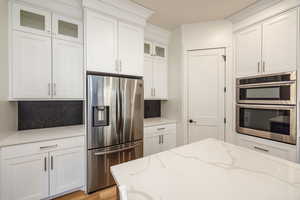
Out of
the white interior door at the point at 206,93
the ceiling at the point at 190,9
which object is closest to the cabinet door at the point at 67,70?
the ceiling at the point at 190,9

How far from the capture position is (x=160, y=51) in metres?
3.23

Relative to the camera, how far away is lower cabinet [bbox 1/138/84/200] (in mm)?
1539

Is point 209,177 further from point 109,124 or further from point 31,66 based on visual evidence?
point 31,66

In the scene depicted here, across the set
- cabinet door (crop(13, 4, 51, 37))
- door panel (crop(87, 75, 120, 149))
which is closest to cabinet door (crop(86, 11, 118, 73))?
door panel (crop(87, 75, 120, 149))

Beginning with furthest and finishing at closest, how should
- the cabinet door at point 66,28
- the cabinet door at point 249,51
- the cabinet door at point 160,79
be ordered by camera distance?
the cabinet door at point 160,79 < the cabinet door at point 249,51 < the cabinet door at point 66,28

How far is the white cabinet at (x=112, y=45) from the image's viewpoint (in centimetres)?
203

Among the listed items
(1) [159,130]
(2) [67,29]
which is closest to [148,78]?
(1) [159,130]

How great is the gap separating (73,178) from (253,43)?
3.25 metres

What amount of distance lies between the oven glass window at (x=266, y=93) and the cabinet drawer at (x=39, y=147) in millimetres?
2546

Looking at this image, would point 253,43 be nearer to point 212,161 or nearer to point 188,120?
point 188,120

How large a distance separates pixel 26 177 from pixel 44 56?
4.88 ft

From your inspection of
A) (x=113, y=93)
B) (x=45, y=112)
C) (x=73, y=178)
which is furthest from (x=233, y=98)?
(x=45, y=112)

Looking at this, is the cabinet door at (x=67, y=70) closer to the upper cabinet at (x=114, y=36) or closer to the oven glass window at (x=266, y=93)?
the upper cabinet at (x=114, y=36)

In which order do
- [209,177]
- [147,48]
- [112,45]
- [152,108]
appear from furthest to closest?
[152,108], [147,48], [112,45], [209,177]
